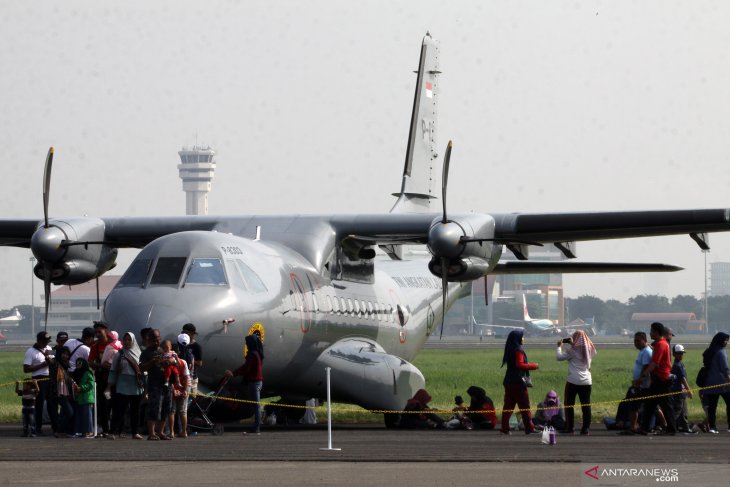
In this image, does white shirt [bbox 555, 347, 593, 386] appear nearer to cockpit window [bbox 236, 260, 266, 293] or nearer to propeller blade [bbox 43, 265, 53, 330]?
cockpit window [bbox 236, 260, 266, 293]

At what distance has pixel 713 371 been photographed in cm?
1898

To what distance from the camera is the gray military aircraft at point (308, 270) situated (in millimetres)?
18859

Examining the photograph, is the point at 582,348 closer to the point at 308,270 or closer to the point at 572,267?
the point at 308,270

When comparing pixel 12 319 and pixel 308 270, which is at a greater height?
pixel 12 319

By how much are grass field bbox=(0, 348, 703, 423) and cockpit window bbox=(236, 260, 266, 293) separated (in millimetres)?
4119

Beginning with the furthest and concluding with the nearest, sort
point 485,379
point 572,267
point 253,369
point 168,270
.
Result: 1. point 485,379
2. point 572,267
3. point 168,270
4. point 253,369

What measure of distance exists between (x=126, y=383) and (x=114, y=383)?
0.65 ft

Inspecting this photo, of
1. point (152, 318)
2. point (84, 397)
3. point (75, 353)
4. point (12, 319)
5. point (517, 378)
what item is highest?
point (12, 319)

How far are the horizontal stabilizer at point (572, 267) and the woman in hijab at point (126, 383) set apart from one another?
9.27 metres

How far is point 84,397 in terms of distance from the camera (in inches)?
703

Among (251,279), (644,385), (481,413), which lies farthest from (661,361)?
(251,279)

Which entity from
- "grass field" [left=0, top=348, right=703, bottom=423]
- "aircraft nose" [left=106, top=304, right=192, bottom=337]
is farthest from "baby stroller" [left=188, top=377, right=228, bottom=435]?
"grass field" [left=0, top=348, right=703, bottom=423]

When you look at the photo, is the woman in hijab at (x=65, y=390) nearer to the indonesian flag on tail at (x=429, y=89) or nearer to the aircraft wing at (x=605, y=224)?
the aircraft wing at (x=605, y=224)

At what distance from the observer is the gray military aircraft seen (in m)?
18.9
